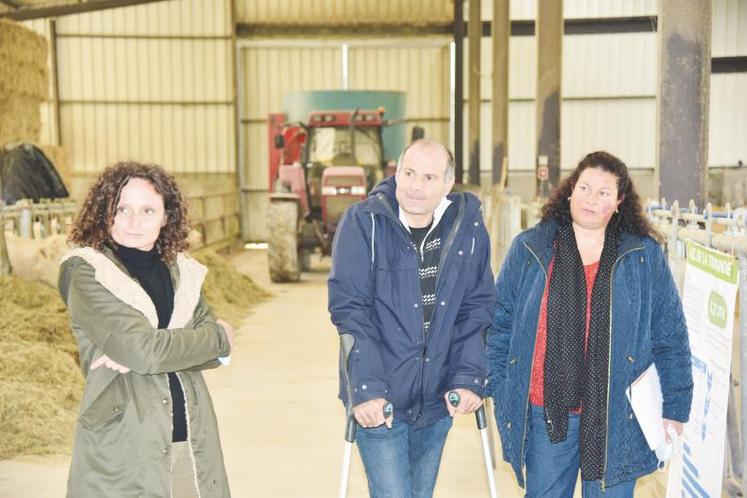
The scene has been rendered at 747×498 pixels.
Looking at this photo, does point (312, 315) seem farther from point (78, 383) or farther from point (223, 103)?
point (223, 103)

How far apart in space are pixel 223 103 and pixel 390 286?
18798 millimetres

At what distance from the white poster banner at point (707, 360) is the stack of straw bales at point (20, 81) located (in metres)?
13.7

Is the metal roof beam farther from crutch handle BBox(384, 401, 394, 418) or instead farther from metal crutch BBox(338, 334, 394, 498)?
crutch handle BBox(384, 401, 394, 418)

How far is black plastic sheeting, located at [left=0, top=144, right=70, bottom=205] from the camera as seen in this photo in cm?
1221

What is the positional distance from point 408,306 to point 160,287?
0.76m

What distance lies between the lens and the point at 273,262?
1377cm

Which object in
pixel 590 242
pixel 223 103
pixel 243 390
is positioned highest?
pixel 223 103

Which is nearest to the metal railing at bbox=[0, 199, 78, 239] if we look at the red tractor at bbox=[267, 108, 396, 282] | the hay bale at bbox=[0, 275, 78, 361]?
the hay bale at bbox=[0, 275, 78, 361]

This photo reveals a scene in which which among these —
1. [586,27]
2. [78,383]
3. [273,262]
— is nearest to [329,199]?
[273,262]

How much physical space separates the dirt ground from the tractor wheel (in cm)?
371

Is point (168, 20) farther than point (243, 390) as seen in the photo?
Yes

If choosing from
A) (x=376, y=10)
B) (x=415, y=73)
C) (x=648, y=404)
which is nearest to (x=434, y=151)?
(x=648, y=404)

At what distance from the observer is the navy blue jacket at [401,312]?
2.85 metres

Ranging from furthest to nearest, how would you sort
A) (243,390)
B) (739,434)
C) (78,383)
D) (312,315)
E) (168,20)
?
1. (168,20)
2. (312,315)
3. (243,390)
4. (78,383)
5. (739,434)
